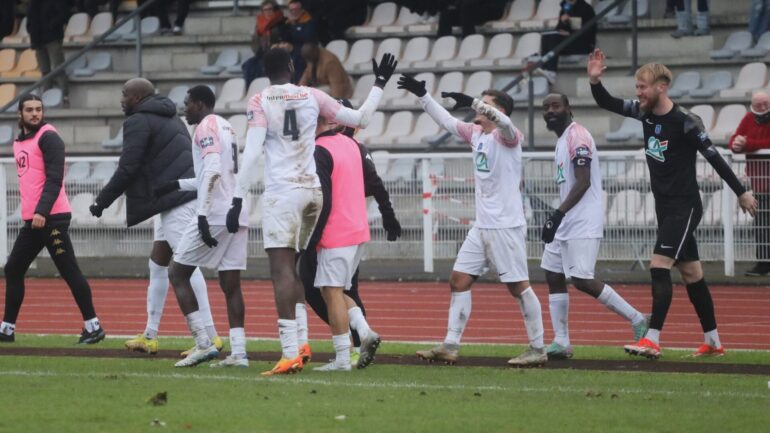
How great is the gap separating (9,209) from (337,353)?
461 inches

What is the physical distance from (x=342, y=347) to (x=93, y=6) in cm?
2107

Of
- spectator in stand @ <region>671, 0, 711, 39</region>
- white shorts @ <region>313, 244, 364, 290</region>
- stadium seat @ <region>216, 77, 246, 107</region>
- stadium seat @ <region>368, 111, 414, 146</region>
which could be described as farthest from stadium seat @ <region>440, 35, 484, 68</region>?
white shorts @ <region>313, 244, 364, 290</region>

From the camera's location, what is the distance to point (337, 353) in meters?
11.4

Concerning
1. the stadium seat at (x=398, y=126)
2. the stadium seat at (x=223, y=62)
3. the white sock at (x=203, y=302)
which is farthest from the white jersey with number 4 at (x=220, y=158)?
the stadium seat at (x=223, y=62)

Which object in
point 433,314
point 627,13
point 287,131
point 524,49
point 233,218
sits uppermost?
point 627,13

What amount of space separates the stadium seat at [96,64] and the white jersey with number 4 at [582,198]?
18069 millimetres

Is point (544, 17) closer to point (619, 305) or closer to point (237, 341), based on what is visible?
point (619, 305)

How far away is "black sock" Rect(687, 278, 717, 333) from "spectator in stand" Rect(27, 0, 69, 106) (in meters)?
18.2

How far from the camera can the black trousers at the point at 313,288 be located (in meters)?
12.1

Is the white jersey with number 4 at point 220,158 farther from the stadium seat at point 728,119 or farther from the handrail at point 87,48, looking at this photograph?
the handrail at point 87,48

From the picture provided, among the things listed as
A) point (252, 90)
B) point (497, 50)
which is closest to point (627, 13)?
point (497, 50)

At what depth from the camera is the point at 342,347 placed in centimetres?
1133

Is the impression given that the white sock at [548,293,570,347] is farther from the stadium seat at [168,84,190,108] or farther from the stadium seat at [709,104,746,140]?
the stadium seat at [168,84,190,108]

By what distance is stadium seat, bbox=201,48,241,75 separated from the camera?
92.4ft
